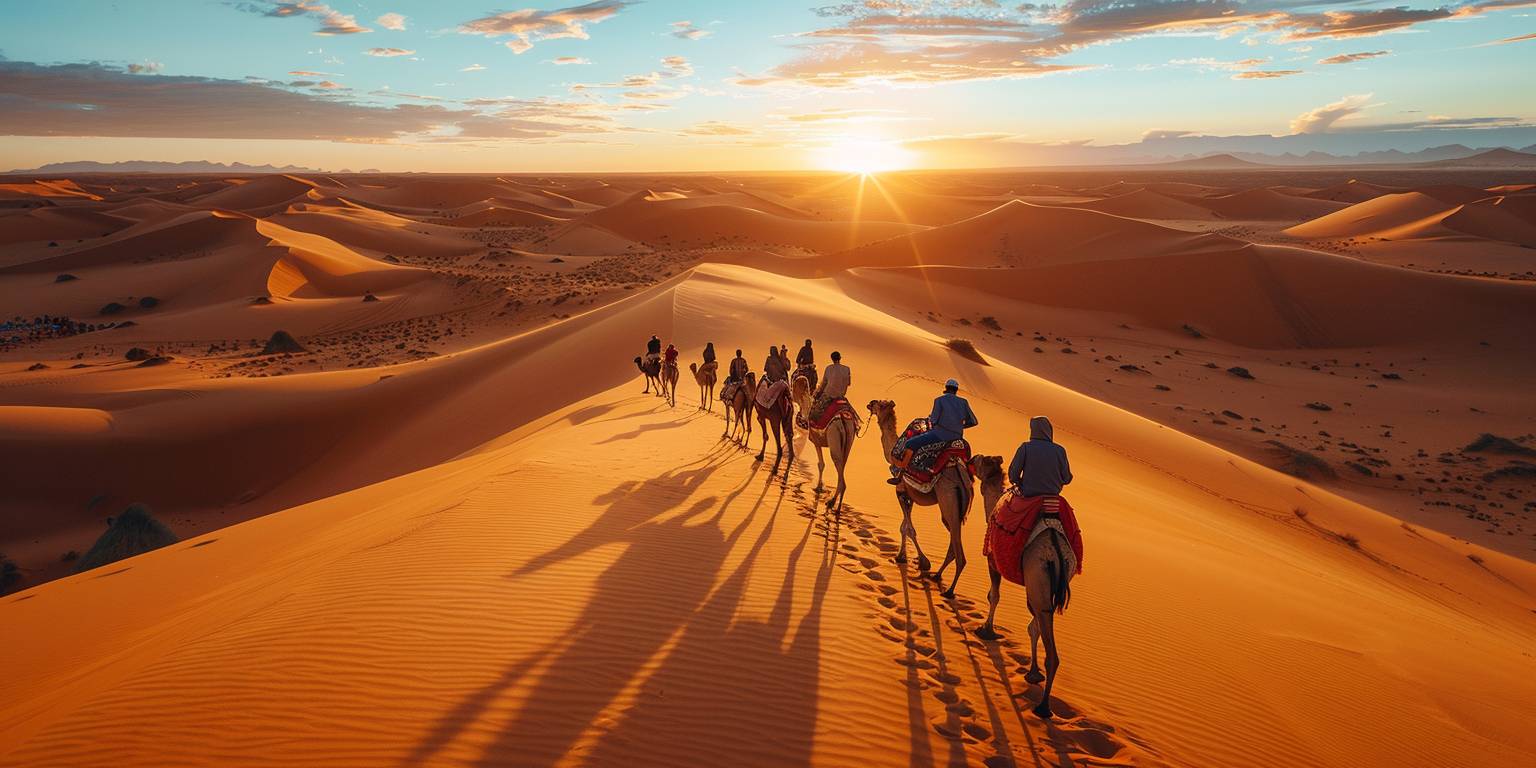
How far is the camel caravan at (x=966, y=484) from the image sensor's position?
5852 millimetres

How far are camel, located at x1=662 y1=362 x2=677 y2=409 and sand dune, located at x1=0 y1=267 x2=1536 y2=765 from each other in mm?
3925

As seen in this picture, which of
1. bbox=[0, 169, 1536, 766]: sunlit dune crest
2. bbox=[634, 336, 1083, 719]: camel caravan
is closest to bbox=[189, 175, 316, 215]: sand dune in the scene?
bbox=[0, 169, 1536, 766]: sunlit dune crest

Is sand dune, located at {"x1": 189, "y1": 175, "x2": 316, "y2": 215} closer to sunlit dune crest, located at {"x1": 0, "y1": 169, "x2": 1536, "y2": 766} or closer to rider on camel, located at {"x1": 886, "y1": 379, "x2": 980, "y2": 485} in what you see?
sunlit dune crest, located at {"x1": 0, "y1": 169, "x2": 1536, "y2": 766}

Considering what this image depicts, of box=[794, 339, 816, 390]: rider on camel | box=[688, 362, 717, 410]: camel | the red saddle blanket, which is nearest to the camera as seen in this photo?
the red saddle blanket

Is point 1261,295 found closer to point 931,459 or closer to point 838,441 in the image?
point 838,441

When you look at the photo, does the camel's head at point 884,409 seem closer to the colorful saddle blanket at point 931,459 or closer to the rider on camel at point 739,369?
the colorful saddle blanket at point 931,459

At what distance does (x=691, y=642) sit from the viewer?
587cm

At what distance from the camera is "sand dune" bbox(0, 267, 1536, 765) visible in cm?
477

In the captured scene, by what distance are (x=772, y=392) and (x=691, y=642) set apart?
5705 mm

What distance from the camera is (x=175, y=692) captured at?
4.93m

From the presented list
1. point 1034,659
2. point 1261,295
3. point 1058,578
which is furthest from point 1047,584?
point 1261,295

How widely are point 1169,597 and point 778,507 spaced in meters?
4.92

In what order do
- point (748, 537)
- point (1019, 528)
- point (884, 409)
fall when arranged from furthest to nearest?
point (884, 409), point (748, 537), point (1019, 528)

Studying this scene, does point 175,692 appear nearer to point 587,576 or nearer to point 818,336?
point 587,576
